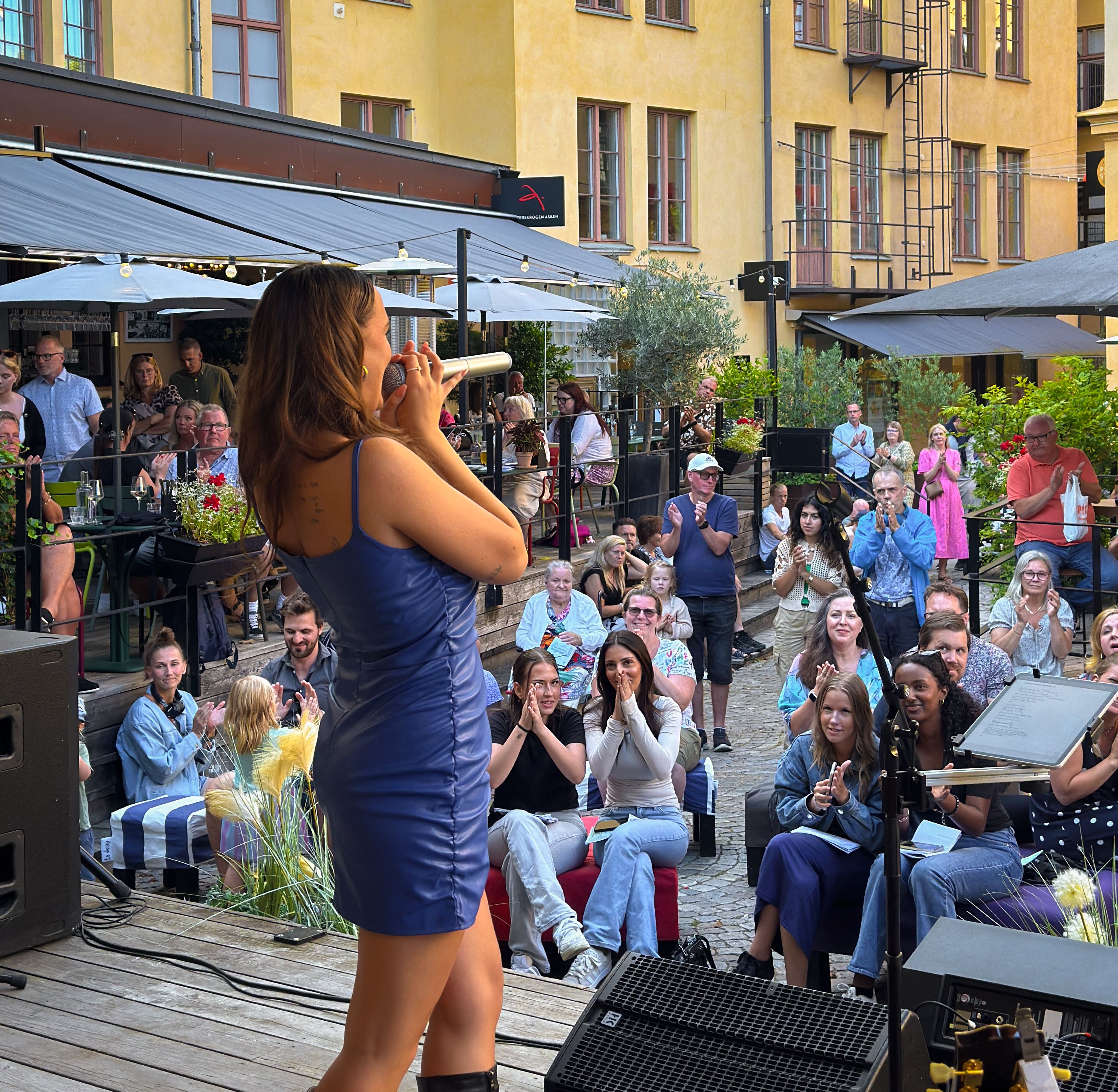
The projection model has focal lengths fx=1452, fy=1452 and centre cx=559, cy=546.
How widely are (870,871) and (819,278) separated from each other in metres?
22.5

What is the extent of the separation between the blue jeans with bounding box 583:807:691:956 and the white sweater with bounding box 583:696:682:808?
1.30 feet

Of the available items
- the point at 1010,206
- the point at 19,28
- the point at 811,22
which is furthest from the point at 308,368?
the point at 1010,206

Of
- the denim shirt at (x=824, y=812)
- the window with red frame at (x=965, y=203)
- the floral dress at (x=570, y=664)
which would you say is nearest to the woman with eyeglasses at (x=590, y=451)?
the floral dress at (x=570, y=664)

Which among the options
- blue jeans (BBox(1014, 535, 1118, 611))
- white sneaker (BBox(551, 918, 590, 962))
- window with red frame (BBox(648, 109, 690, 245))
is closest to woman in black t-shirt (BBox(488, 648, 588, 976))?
white sneaker (BBox(551, 918, 590, 962))

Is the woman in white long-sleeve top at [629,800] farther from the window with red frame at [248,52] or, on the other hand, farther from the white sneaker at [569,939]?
the window with red frame at [248,52]

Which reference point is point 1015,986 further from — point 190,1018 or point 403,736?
point 190,1018

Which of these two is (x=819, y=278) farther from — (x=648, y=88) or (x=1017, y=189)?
(x=1017, y=189)

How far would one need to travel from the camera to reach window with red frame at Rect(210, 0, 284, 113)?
60.4ft

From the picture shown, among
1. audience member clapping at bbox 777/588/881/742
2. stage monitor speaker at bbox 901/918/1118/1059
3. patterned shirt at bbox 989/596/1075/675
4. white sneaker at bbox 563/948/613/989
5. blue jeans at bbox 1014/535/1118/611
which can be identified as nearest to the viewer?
stage monitor speaker at bbox 901/918/1118/1059

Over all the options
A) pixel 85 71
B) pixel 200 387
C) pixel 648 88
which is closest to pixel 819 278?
pixel 648 88

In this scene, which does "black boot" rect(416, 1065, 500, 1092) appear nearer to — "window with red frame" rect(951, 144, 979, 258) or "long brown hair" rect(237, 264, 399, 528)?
"long brown hair" rect(237, 264, 399, 528)

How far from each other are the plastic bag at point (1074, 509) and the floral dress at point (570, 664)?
3.84 meters

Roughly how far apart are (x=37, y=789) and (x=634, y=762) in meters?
2.88

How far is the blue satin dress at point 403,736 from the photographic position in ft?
7.89
